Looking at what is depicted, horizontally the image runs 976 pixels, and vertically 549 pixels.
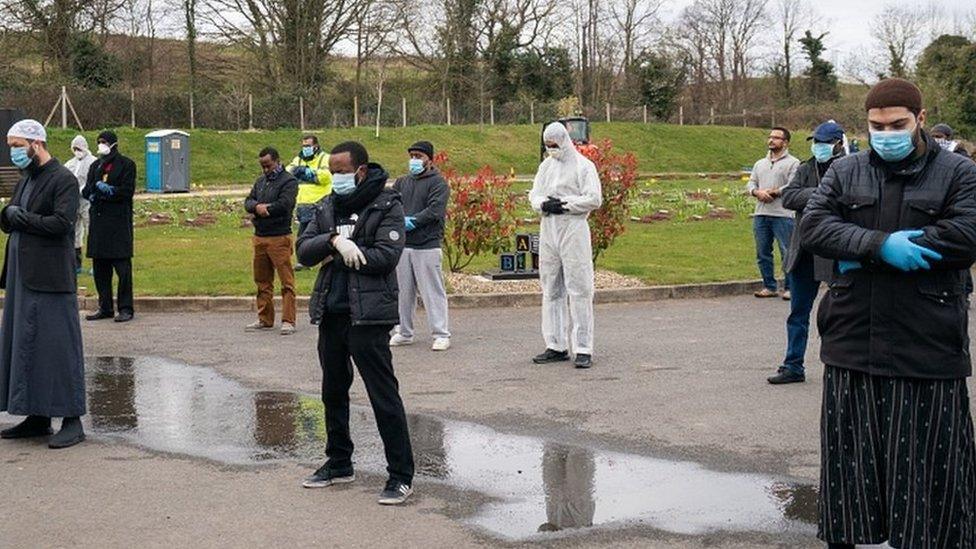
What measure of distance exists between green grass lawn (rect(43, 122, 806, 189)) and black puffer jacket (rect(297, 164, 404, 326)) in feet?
110

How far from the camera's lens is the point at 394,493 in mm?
7168

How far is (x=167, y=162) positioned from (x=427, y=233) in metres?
26.5

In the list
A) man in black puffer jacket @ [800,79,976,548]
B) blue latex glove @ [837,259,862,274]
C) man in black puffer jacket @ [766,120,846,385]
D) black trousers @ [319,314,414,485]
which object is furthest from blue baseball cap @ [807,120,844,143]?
blue latex glove @ [837,259,862,274]

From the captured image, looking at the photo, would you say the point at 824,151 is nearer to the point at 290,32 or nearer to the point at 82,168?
the point at 82,168

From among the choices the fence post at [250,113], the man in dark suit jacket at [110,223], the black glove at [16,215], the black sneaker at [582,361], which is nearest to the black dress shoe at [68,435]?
the black glove at [16,215]

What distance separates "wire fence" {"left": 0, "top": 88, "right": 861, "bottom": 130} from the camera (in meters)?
46.0

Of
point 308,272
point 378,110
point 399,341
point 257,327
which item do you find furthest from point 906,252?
point 378,110

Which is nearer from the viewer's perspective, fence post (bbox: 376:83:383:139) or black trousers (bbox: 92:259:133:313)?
black trousers (bbox: 92:259:133:313)

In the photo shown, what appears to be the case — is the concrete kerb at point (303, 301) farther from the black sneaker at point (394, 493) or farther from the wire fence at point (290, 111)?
the wire fence at point (290, 111)

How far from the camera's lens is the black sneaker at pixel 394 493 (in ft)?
23.3

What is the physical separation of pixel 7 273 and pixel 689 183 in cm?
3500

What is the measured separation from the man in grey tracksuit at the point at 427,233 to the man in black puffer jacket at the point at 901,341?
23.3 feet

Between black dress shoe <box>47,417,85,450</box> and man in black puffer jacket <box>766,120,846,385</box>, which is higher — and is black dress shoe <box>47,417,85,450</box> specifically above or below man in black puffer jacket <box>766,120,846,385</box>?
below

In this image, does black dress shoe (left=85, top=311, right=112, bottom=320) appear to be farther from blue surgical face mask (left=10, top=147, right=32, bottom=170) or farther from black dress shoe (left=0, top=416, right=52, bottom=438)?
blue surgical face mask (left=10, top=147, right=32, bottom=170)
